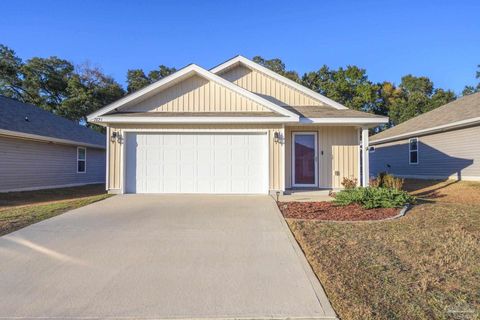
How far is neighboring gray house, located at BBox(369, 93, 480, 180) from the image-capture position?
14062 mm

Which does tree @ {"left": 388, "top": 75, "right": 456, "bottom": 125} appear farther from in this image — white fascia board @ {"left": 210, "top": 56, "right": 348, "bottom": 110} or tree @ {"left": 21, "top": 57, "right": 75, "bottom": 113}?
tree @ {"left": 21, "top": 57, "right": 75, "bottom": 113}

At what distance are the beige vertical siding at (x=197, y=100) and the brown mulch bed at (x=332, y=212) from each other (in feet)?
13.7

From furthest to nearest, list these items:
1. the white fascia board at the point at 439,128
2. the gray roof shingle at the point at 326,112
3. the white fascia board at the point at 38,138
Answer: the white fascia board at the point at 439,128 < the white fascia board at the point at 38,138 < the gray roof shingle at the point at 326,112

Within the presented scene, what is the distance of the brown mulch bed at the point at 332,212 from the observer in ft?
23.0

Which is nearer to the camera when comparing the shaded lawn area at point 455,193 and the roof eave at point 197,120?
the shaded lawn area at point 455,193

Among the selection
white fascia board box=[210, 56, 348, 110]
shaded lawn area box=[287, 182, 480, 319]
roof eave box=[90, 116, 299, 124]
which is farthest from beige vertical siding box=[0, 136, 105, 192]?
shaded lawn area box=[287, 182, 480, 319]

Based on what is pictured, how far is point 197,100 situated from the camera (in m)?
10.9

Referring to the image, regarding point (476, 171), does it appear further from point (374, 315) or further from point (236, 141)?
point (374, 315)

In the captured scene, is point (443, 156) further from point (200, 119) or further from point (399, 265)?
point (399, 265)

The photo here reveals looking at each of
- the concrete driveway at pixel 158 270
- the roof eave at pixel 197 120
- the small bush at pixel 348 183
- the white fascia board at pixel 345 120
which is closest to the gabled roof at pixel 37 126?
the roof eave at pixel 197 120

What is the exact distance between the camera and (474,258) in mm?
4402

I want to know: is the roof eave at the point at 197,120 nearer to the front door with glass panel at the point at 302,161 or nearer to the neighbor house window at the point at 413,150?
the front door with glass panel at the point at 302,161

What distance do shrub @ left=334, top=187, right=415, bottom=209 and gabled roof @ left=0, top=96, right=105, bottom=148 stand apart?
488 inches

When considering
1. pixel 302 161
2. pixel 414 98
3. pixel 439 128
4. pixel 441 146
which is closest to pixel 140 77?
pixel 302 161
